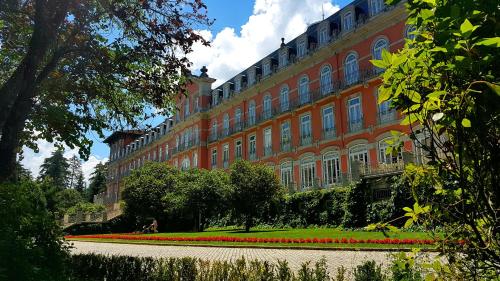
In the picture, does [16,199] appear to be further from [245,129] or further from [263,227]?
[245,129]

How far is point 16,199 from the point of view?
5.39 metres

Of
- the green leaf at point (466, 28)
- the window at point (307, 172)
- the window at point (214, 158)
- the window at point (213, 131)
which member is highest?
the window at point (213, 131)

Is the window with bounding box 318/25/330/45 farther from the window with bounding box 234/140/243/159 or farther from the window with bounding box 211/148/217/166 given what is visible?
the window with bounding box 211/148/217/166

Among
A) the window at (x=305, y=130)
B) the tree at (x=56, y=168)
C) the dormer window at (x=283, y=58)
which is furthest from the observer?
the tree at (x=56, y=168)

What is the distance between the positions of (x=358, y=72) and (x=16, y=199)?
2509 cm

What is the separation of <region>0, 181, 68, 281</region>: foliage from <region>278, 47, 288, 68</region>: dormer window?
30390 mm

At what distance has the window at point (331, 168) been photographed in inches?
1129

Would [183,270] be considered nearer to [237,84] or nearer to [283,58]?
[283,58]

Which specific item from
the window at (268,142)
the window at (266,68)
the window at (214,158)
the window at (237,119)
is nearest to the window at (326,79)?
the window at (266,68)

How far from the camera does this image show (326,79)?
30.5 meters

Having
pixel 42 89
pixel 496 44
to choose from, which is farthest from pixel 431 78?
pixel 42 89

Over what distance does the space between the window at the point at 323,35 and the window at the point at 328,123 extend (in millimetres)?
5144

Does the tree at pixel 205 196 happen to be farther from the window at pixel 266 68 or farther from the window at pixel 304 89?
the window at pixel 266 68

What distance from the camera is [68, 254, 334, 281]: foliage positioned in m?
5.42
